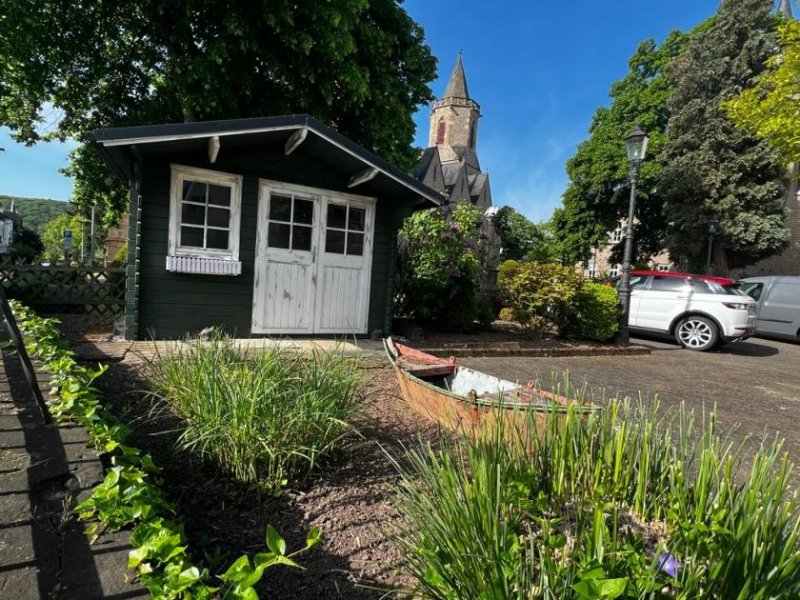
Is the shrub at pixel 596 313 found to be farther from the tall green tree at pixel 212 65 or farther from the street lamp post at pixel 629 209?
the tall green tree at pixel 212 65

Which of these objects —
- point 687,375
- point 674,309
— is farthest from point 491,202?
point 687,375

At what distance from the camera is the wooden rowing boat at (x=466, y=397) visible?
2127mm

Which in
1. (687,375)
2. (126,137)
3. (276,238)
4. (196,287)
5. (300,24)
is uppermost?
(300,24)

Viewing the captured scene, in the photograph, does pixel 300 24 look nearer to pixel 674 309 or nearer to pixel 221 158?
pixel 221 158

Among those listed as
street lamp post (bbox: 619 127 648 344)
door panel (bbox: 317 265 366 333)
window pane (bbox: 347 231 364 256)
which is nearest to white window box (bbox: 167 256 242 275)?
door panel (bbox: 317 265 366 333)

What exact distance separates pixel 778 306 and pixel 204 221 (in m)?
14.5

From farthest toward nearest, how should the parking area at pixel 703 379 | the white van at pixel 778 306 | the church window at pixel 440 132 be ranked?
1. the church window at pixel 440 132
2. the white van at pixel 778 306
3. the parking area at pixel 703 379

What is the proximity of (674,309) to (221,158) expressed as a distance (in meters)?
9.80

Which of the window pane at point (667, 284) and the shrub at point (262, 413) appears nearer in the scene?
the shrub at point (262, 413)

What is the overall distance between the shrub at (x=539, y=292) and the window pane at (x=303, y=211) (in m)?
4.09

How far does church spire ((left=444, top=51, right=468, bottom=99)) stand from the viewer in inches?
2076

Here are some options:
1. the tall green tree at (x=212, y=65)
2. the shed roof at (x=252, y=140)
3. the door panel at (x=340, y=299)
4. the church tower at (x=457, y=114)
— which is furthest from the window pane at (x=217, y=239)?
the church tower at (x=457, y=114)

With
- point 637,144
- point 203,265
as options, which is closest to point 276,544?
point 203,265

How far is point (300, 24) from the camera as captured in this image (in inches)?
356
